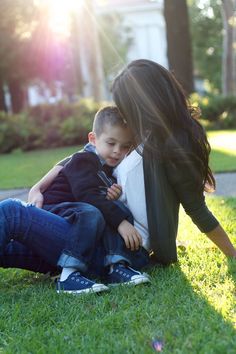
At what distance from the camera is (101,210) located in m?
2.90

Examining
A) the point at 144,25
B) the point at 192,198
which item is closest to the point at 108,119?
the point at 192,198

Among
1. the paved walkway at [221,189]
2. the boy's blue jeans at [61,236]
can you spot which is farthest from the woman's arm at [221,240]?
the paved walkway at [221,189]

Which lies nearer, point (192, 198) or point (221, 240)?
point (192, 198)

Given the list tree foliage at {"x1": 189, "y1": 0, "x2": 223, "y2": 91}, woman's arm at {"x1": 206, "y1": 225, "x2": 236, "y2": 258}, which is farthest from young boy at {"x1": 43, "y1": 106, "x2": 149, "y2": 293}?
tree foliage at {"x1": 189, "y1": 0, "x2": 223, "y2": 91}

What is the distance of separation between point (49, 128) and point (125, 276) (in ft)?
37.1

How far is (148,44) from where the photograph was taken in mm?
58000

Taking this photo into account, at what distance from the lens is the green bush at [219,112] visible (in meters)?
15.8

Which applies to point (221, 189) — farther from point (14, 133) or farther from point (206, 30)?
point (206, 30)

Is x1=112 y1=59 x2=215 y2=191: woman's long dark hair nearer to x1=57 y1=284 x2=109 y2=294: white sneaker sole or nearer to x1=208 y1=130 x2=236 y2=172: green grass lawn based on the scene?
x1=57 y1=284 x2=109 y2=294: white sneaker sole

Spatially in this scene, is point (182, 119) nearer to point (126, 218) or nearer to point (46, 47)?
point (126, 218)

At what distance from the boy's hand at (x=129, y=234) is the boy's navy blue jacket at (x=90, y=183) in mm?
30

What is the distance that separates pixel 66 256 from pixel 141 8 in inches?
2252

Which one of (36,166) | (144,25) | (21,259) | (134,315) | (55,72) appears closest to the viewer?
(134,315)

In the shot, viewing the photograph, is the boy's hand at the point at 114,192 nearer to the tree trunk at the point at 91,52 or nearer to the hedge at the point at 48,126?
the hedge at the point at 48,126
